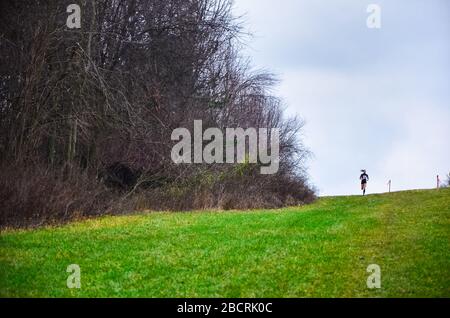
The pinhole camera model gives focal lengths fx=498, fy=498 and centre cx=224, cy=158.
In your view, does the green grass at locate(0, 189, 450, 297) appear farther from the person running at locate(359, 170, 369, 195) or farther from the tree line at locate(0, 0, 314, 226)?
the person running at locate(359, 170, 369, 195)

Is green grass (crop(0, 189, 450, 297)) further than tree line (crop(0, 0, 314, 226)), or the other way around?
tree line (crop(0, 0, 314, 226))

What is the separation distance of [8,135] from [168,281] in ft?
39.5

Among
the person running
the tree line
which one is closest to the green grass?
the tree line

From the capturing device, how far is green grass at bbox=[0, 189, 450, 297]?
8.48 meters

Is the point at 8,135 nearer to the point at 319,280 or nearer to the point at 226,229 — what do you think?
the point at 226,229

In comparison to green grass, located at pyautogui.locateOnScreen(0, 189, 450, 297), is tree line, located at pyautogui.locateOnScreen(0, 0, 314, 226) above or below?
above

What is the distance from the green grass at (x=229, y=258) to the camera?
8.48 meters

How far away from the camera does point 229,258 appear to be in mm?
10867

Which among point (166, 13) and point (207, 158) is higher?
point (166, 13)

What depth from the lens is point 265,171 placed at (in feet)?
105

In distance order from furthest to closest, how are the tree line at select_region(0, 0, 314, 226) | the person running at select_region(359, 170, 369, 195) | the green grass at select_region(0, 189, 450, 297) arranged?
1. the person running at select_region(359, 170, 369, 195)
2. the tree line at select_region(0, 0, 314, 226)
3. the green grass at select_region(0, 189, 450, 297)

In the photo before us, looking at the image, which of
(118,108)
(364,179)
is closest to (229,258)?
(118,108)
